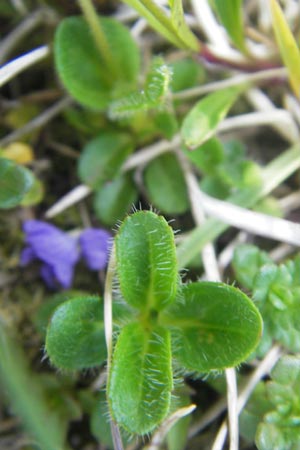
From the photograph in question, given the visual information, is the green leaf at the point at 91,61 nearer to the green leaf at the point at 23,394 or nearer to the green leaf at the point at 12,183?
the green leaf at the point at 12,183

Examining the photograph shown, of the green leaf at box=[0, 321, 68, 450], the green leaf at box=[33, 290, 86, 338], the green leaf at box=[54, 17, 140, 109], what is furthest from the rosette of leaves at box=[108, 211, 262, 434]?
the green leaf at box=[54, 17, 140, 109]

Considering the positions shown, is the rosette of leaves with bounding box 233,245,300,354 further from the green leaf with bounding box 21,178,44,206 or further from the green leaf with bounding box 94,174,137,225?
the green leaf with bounding box 21,178,44,206

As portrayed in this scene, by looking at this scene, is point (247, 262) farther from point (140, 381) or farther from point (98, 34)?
point (98, 34)

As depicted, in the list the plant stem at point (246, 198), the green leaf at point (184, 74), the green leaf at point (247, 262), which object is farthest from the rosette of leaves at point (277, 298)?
the green leaf at point (184, 74)

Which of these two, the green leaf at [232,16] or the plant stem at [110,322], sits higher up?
the green leaf at [232,16]

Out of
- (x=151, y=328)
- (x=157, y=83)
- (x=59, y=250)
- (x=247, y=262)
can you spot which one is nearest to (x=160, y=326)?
(x=151, y=328)
